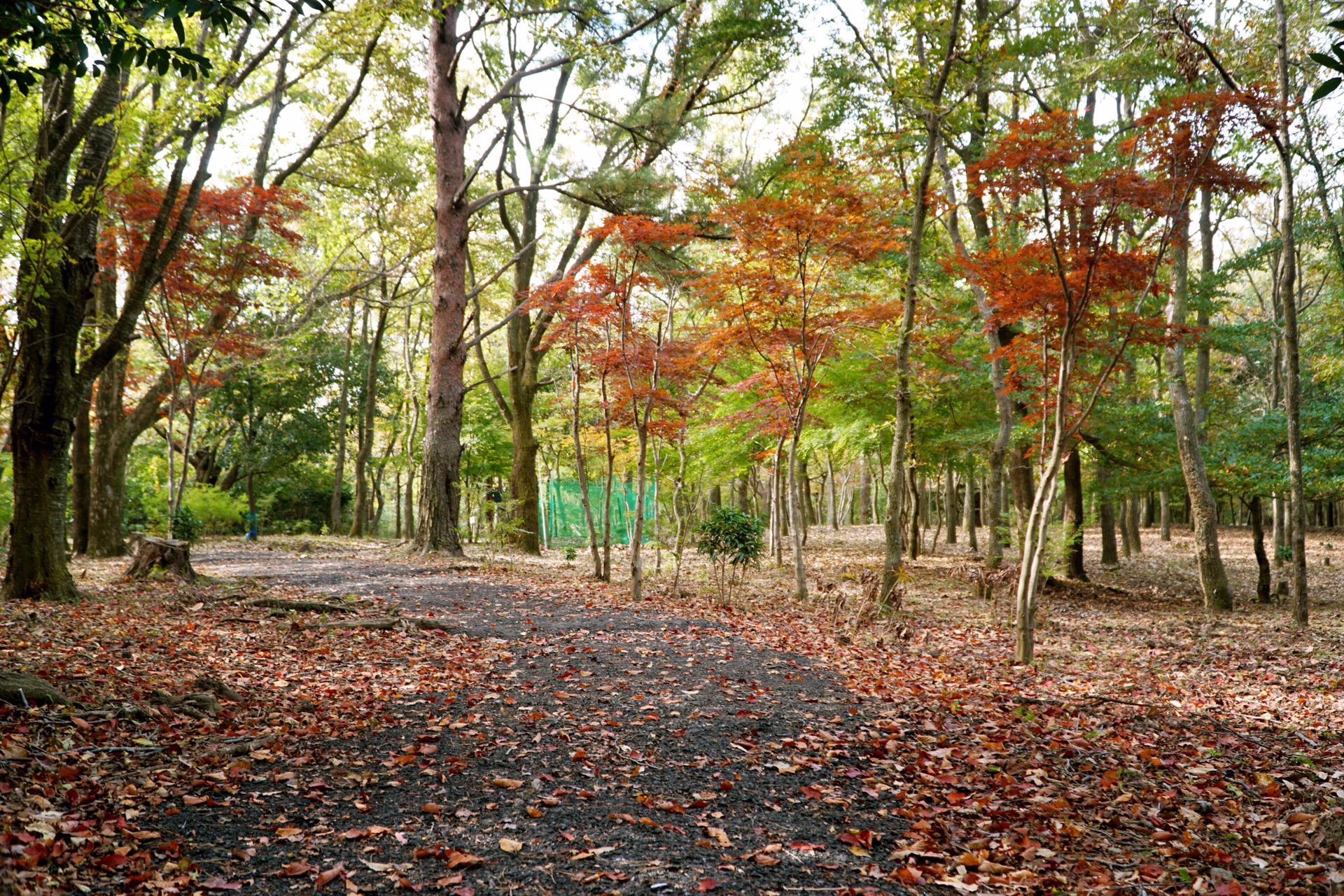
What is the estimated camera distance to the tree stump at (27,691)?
11.3 feet

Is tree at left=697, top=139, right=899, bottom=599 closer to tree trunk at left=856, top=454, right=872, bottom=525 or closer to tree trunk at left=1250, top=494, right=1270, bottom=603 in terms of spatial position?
tree trunk at left=1250, top=494, right=1270, bottom=603

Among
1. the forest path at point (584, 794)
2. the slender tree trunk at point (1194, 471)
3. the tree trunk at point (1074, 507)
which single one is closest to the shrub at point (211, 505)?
the forest path at point (584, 794)

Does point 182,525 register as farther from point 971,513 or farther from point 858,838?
point 971,513

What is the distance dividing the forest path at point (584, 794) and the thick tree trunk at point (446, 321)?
6.39 m

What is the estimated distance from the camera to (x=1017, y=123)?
580cm

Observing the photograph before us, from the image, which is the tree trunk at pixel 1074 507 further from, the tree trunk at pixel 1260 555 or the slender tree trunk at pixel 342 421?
the slender tree trunk at pixel 342 421

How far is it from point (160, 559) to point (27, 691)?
17.3 feet

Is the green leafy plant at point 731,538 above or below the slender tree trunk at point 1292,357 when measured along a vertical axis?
below

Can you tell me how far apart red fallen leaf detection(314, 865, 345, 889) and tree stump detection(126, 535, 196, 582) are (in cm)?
680

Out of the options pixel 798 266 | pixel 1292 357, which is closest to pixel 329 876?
pixel 798 266

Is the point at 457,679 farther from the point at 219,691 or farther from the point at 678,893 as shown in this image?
the point at 678,893

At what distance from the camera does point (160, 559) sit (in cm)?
813

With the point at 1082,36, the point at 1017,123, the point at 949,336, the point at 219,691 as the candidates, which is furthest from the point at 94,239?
the point at 1082,36

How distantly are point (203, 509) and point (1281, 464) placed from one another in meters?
19.4
